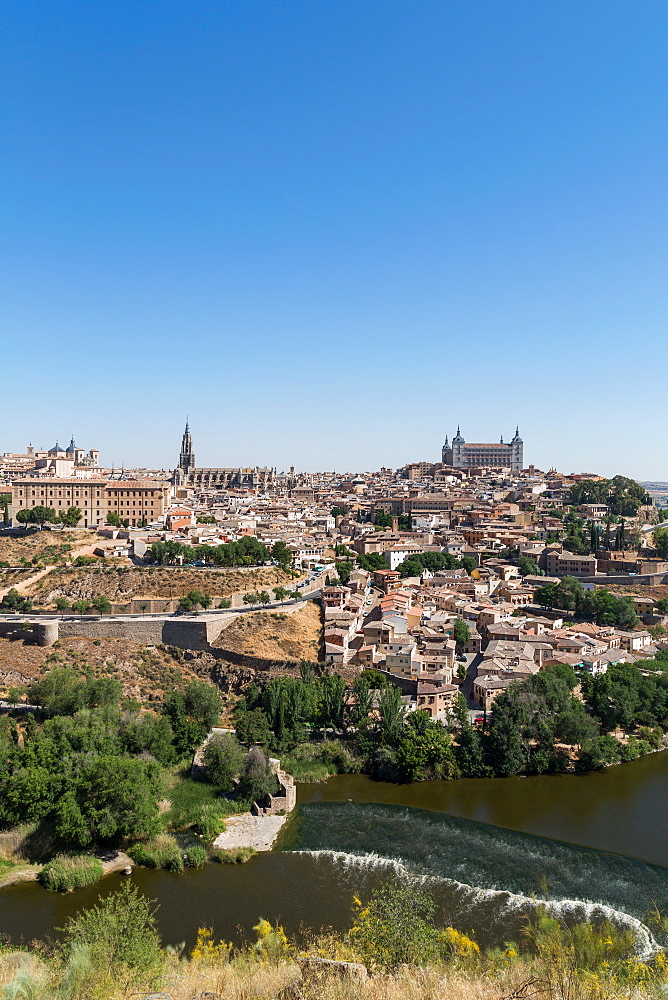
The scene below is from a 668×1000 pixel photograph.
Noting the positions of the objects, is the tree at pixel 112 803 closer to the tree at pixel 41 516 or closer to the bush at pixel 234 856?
the bush at pixel 234 856

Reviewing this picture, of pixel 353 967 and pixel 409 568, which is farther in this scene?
pixel 409 568

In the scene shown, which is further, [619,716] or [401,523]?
[401,523]

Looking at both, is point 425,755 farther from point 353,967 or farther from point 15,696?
point 15,696

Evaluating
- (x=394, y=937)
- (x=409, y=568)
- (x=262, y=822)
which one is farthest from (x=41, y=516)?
(x=394, y=937)

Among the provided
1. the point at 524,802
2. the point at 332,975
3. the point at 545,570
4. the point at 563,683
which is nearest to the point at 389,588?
the point at 545,570

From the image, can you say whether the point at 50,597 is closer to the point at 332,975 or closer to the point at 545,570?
the point at 332,975

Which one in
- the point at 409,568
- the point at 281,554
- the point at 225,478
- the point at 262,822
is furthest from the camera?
the point at 225,478
